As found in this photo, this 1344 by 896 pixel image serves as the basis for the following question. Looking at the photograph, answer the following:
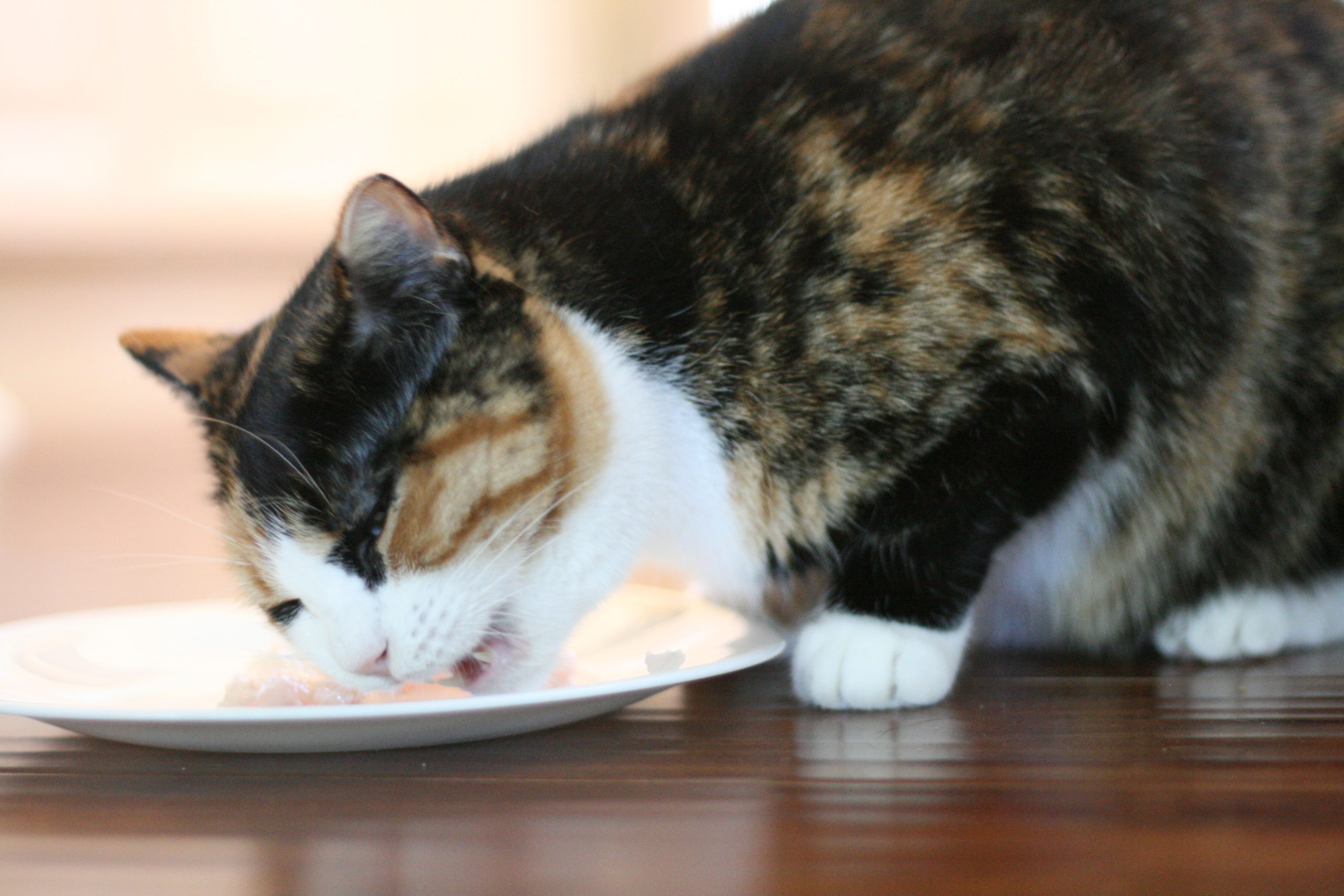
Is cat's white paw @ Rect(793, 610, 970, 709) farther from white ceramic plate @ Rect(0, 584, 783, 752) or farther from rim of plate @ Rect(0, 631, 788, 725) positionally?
rim of plate @ Rect(0, 631, 788, 725)

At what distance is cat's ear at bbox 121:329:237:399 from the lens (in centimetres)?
106

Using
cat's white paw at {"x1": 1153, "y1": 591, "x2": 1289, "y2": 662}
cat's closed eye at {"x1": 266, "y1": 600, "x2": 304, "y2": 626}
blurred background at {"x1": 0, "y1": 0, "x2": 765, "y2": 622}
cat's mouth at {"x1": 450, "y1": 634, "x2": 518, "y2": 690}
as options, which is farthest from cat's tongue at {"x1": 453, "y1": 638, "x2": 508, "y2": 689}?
blurred background at {"x1": 0, "y1": 0, "x2": 765, "y2": 622}

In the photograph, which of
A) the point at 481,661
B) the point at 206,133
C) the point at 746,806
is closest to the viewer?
the point at 746,806

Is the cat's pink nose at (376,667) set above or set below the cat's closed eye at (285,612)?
below

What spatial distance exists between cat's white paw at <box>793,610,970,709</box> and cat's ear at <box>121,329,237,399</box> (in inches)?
21.9

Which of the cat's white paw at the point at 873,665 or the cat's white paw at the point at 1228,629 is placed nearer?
the cat's white paw at the point at 873,665

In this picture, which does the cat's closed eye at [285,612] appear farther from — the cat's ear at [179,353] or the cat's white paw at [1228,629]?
the cat's white paw at [1228,629]

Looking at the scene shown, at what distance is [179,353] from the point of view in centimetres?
109

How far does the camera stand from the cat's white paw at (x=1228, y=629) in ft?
3.68

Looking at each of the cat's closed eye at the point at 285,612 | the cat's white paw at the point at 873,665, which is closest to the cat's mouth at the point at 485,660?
the cat's closed eye at the point at 285,612

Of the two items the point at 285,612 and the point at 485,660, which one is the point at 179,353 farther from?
the point at 485,660

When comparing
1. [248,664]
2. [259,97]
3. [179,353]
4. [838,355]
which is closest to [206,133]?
[259,97]

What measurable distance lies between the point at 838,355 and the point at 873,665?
241 mm

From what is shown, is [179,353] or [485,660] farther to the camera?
[179,353]
